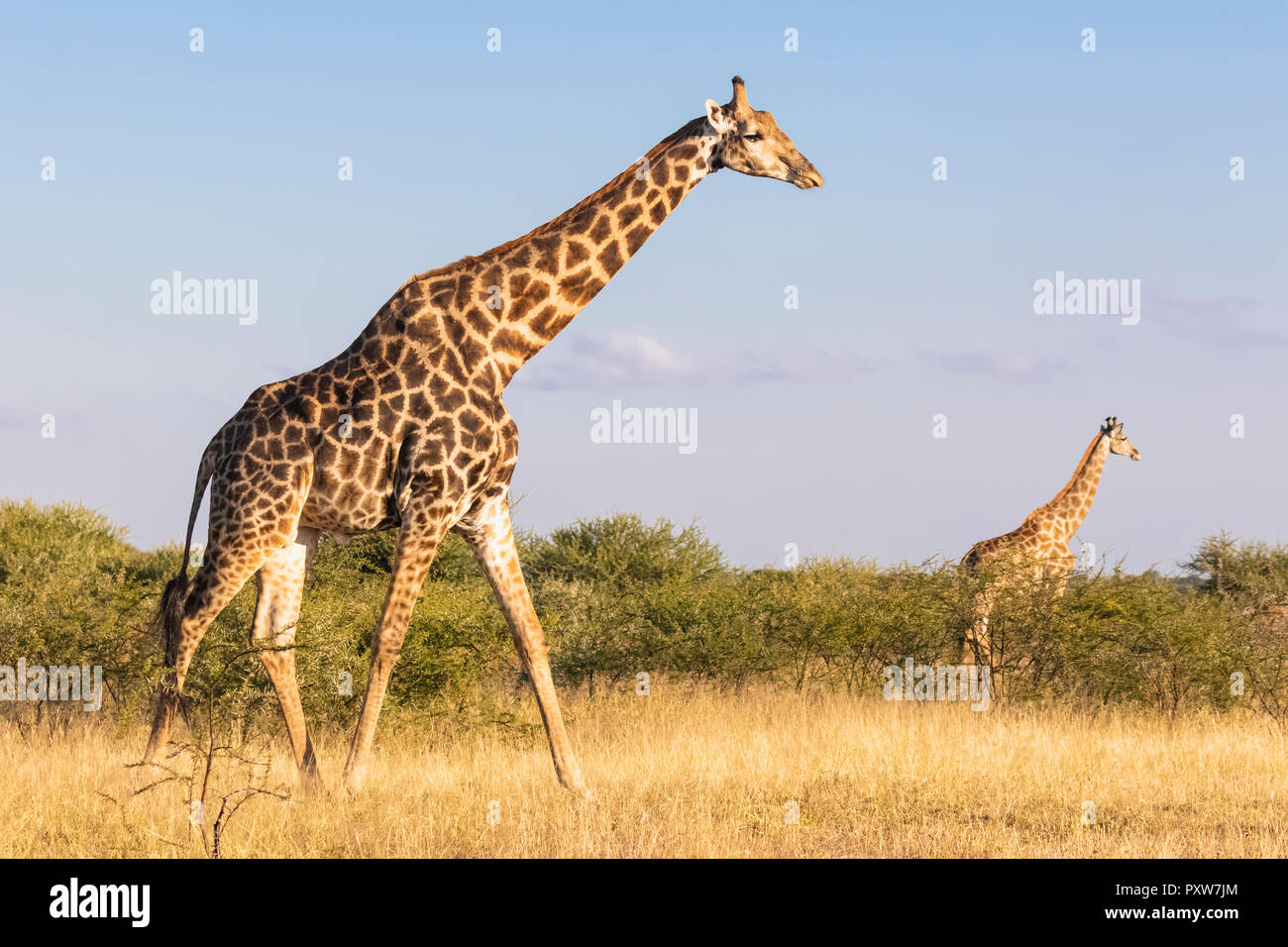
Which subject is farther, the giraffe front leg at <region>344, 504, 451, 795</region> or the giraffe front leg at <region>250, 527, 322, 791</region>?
the giraffe front leg at <region>250, 527, 322, 791</region>

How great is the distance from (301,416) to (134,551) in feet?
59.3

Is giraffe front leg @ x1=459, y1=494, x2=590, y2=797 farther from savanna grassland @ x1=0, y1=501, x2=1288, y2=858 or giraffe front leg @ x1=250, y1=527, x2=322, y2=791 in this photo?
giraffe front leg @ x1=250, y1=527, x2=322, y2=791

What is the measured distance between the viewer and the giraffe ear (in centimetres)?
834

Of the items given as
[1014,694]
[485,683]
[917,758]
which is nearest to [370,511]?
[917,758]

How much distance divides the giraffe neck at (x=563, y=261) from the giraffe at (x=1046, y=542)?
25.4ft

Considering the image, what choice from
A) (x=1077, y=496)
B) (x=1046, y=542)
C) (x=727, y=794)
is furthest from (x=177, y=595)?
(x=1077, y=496)

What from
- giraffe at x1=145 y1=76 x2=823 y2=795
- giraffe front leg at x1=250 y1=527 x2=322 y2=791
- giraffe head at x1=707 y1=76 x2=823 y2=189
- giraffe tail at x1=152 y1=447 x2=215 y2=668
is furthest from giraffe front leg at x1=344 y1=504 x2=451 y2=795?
giraffe head at x1=707 y1=76 x2=823 y2=189

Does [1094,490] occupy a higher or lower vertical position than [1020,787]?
higher

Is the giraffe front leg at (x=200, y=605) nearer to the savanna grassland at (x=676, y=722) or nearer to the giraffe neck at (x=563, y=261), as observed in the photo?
the savanna grassland at (x=676, y=722)

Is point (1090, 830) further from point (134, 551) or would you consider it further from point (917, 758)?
point (134, 551)

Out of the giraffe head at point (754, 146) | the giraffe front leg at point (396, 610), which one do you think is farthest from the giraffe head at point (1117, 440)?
the giraffe front leg at point (396, 610)

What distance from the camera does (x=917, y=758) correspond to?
955cm

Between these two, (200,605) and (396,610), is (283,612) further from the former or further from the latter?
(396,610)

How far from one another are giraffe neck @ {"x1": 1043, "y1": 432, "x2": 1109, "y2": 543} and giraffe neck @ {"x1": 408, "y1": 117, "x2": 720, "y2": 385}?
444 inches
